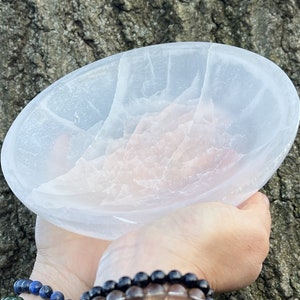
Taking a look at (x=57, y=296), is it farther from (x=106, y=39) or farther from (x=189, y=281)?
(x=106, y=39)

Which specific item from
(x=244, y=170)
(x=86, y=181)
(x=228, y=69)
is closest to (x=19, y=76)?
(x=86, y=181)

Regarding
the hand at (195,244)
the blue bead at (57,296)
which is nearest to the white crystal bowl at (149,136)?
the hand at (195,244)

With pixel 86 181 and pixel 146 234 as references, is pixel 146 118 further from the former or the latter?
pixel 146 234

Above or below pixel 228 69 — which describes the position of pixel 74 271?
below

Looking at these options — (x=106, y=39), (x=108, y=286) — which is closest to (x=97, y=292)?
(x=108, y=286)

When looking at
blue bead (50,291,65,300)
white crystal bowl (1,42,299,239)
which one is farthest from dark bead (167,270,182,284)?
blue bead (50,291,65,300)

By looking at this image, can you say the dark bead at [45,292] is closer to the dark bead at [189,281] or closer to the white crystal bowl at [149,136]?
the white crystal bowl at [149,136]
